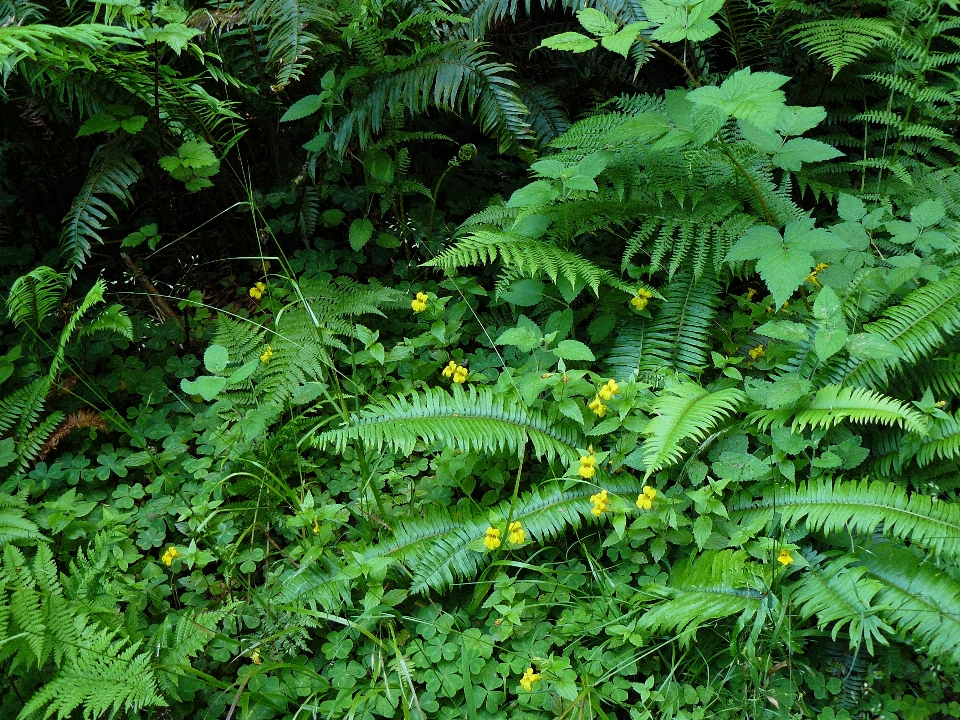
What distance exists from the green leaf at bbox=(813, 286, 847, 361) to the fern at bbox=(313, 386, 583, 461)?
85 cm

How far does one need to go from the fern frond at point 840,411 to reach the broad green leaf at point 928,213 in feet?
2.59

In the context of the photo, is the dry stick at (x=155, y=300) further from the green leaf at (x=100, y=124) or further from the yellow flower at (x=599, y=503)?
the yellow flower at (x=599, y=503)

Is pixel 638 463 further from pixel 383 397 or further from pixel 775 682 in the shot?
pixel 383 397

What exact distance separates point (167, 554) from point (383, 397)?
3.11ft

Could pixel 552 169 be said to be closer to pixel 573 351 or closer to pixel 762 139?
pixel 573 351

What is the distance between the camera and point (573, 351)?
2525 millimetres

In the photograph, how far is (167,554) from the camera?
2.35 metres

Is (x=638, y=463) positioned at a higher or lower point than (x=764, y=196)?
lower

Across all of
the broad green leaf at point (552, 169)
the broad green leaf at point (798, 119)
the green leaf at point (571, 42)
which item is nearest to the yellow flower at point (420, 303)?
the broad green leaf at point (552, 169)

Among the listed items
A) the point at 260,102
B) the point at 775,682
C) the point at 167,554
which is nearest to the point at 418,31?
the point at 260,102

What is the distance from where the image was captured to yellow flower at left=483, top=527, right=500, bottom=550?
87.8 inches

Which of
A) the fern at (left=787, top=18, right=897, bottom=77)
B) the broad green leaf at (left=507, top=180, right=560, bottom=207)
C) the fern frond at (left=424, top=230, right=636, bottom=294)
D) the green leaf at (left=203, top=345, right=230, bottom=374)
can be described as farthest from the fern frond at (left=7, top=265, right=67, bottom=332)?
the fern at (left=787, top=18, right=897, bottom=77)

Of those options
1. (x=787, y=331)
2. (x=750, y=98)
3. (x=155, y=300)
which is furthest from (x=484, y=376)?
(x=155, y=300)

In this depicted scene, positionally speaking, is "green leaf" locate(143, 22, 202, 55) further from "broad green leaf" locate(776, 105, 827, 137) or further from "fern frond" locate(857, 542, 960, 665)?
"fern frond" locate(857, 542, 960, 665)
